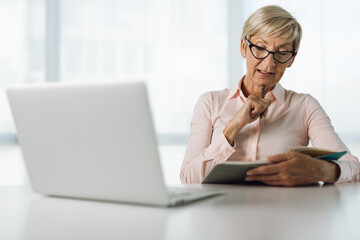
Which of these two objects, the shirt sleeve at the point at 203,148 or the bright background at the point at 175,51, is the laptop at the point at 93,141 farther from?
the bright background at the point at 175,51

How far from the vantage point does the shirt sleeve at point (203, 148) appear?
1.61m

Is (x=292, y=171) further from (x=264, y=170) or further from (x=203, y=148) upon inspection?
(x=203, y=148)

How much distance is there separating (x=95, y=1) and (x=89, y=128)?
2.68m

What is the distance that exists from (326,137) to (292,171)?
53cm

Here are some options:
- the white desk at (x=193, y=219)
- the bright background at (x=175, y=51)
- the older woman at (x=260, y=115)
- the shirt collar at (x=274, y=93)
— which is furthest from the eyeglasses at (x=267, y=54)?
the bright background at (x=175, y=51)

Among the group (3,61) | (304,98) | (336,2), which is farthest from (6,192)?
(336,2)

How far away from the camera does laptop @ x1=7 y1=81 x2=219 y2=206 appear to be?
0.75 metres

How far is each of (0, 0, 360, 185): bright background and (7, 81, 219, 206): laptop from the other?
7.60ft

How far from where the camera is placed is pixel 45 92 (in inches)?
33.4

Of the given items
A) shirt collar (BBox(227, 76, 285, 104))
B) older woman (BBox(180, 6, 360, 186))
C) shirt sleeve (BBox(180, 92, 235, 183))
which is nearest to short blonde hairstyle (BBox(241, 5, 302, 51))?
older woman (BBox(180, 6, 360, 186))

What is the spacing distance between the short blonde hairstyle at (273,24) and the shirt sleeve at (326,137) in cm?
31

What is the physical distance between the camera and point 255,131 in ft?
5.78

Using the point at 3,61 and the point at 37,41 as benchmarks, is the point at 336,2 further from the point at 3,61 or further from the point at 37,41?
the point at 3,61

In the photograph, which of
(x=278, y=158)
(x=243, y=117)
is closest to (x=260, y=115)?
(x=243, y=117)
